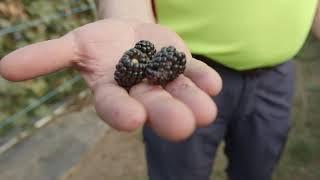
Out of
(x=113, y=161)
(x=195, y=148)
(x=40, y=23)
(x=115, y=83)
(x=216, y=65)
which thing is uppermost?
(x=115, y=83)

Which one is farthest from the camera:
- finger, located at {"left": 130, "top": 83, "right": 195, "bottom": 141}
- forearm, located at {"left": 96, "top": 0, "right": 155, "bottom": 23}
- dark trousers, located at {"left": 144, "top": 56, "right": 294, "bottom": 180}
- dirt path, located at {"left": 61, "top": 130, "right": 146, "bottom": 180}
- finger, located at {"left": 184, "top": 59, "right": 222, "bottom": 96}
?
dirt path, located at {"left": 61, "top": 130, "right": 146, "bottom": 180}

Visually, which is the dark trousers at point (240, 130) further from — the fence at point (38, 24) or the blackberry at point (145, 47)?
the fence at point (38, 24)

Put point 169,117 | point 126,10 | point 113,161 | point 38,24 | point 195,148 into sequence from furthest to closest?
1. point 38,24
2. point 113,161
3. point 195,148
4. point 126,10
5. point 169,117

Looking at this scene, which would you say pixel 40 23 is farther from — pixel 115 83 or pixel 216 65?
pixel 115 83

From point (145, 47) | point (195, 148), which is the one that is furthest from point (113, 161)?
point (145, 47)

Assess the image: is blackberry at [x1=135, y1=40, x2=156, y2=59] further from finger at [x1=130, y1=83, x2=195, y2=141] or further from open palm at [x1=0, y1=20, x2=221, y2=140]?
finger at [x1=130, y1=83, x2=195, y2=141]

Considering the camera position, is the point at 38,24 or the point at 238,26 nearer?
the point at 238,26

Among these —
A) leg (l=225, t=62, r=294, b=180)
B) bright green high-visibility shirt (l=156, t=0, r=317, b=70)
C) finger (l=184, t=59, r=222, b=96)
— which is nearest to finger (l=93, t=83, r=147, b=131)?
finger (l=184, t=59, r=222, b=96)
